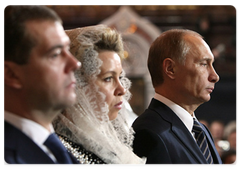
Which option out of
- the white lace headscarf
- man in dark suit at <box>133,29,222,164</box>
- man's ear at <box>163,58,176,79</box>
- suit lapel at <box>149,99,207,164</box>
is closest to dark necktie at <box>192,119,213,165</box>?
man in dark suit at <box>133,29,222,164</box>

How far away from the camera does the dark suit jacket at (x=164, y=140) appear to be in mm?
1679

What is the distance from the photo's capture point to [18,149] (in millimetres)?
1121

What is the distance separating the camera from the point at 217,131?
652cm

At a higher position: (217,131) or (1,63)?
(1,63)

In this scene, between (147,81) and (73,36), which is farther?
(147,81)

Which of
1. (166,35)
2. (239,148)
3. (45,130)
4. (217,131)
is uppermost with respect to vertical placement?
(166,35)

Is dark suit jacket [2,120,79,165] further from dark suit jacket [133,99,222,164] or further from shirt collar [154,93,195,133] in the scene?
shirt collar [154,93,195,133]

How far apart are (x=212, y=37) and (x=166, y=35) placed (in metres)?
5.53

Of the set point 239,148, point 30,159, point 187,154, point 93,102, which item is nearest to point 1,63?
point 30,159

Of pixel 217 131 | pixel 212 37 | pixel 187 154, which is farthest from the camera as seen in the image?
pixel 212 37

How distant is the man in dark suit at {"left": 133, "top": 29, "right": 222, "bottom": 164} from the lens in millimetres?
1739

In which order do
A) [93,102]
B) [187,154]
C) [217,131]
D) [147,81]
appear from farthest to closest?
[147,81], [217,131], [187,154], [93,102]

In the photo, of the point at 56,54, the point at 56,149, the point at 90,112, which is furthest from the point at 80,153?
the point at 56,54

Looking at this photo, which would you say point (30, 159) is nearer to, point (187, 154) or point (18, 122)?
point (18, 122)
